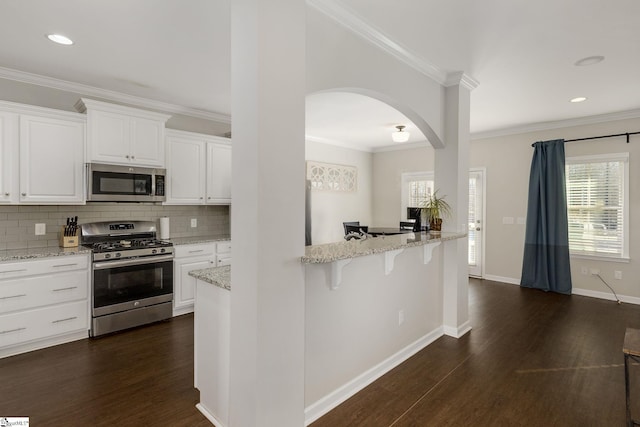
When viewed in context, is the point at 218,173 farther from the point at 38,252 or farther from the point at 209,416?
the point at 209,416

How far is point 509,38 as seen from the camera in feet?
8.66

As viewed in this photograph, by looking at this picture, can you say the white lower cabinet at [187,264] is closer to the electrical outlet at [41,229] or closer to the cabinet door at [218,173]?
the cabinet door at [218,173]

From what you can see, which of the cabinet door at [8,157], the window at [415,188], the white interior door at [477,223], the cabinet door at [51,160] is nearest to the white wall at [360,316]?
the cabinet door at [51,160]

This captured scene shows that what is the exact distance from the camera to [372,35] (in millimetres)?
2531

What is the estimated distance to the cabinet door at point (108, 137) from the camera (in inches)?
138

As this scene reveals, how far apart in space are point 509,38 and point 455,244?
1864 mm

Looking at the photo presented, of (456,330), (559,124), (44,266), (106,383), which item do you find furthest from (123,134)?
(559,124)

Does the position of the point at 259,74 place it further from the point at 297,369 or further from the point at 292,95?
the point at 297,369

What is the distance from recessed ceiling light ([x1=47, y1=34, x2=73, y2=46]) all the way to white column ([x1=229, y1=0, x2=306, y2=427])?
6.19 feet

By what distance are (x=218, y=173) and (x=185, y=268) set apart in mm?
1365

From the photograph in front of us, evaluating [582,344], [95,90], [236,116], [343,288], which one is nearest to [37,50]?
[95,90]

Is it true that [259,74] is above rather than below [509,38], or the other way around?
below

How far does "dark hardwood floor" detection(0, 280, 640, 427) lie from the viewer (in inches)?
83.9

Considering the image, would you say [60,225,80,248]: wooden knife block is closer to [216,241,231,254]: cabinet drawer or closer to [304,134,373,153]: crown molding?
[216,241,231,254]: cabinet drawer
